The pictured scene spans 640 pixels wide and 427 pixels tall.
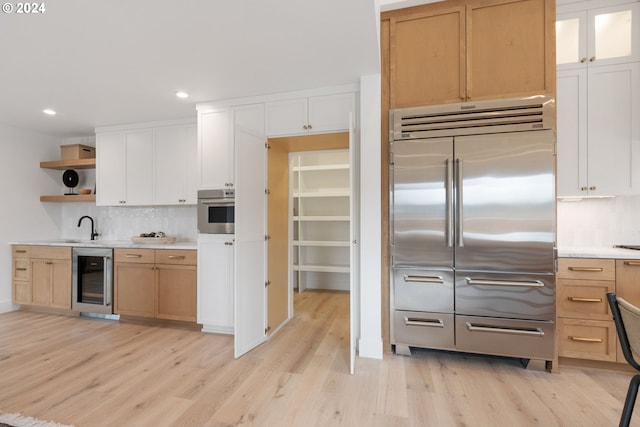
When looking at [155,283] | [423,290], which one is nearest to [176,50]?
[155,283]

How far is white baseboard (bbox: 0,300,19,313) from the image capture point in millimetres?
3760

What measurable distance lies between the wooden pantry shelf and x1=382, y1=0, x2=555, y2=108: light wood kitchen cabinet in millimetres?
4219

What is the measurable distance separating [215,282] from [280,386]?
1.40 m

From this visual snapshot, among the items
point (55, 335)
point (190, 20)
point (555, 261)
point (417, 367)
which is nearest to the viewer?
point (190, 20)

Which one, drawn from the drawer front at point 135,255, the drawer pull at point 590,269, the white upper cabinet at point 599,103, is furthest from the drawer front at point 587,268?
the drawer front at point 135,255

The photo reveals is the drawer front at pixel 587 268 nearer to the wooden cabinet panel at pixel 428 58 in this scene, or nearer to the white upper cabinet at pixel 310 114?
the wooden cabinet panel at pixel 428 58

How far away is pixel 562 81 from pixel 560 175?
A: 2.64 ft

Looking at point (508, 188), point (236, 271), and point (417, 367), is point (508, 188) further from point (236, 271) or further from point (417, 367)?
point (236, 271)

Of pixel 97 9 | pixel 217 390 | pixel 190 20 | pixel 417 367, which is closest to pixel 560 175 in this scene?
pixel 417 367

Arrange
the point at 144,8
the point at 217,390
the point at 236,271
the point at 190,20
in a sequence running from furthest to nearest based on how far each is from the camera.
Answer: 1. the point at 236,271
2. the point at 217,390
3. the point at 190,20
4. the point at 144,8

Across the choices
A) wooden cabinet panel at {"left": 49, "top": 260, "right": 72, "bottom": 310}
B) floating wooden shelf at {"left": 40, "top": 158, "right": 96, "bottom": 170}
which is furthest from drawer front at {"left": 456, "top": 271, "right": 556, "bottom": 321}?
floating wooden shelf at {"left": 40, "top": 158, "right": 96, "bottom": 170}

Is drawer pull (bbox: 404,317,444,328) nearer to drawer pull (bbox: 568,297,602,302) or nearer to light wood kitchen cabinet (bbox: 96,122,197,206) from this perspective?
drawer pull (bbox: 568,297,602,302)

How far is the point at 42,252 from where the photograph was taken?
3.70m

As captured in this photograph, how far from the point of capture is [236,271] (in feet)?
8.21
